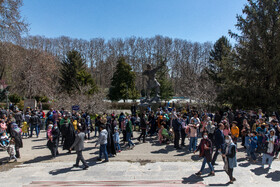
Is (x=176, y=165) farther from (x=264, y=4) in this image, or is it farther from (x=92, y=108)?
(x=264, y=4)

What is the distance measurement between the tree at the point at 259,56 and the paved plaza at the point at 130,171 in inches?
453

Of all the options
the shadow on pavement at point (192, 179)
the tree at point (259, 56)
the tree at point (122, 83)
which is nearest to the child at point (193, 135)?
the shadow on pavement at point (192, 179)

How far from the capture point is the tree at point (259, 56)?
18.3m

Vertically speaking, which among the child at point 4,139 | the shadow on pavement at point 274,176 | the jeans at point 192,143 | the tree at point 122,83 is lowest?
the shadow on pavement at point 274,176

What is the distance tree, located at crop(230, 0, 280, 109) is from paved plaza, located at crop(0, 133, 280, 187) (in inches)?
453

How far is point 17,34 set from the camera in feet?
58.7

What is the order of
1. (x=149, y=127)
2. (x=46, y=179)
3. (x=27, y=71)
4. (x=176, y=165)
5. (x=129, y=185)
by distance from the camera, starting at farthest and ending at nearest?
(x=27, y=71)
(x=149, y=127)
(x=176, y=165)
(x=46, y=179)
(x=129, y=185)

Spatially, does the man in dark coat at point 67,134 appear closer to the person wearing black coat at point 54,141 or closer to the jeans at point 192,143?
the person wearing black coat at point 54,141

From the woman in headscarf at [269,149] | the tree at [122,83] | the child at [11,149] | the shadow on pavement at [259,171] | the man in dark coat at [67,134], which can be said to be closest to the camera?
the shadow on pavement at [259,171]

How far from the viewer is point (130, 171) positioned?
7.59 meters

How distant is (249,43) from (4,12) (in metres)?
21.7

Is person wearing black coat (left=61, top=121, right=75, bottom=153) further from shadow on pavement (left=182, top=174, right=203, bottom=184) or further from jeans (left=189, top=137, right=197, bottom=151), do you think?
jeans (left=189, top=137, right=197, bottom=151)

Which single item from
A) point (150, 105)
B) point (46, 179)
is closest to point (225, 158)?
point (46, 179)

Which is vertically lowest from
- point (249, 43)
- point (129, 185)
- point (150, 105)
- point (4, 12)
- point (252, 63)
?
point (129, 185)
